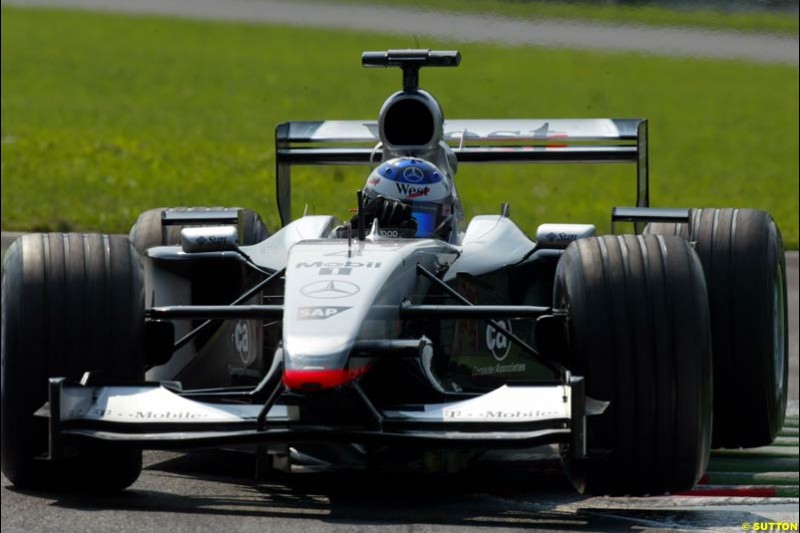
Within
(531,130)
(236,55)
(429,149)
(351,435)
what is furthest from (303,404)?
(236,55)

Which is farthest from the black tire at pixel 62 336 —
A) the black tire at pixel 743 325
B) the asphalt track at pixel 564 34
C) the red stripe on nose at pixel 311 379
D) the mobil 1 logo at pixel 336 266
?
the asphalt track at pixel 564 34

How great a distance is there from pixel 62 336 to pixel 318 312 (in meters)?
1.02

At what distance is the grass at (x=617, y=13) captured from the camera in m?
16.2

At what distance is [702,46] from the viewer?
65.5ft

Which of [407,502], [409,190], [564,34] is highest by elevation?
[564,34]

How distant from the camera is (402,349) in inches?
255

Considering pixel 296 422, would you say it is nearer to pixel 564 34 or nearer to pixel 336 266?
pixel 336 266

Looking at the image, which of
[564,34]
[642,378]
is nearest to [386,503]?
[642,378]

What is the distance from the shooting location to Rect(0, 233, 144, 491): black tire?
262 inches

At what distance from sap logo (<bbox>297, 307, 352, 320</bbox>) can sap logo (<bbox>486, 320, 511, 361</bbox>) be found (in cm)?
152

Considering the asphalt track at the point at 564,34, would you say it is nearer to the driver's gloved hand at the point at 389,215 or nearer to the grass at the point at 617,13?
the grass at the point at 617,13

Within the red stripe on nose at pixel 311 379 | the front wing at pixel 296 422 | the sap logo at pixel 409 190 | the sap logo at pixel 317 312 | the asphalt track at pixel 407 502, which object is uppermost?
the sap logo at pixel 409 190

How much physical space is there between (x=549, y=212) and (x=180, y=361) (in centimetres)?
1177

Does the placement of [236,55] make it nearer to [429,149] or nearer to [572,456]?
[429,149]
